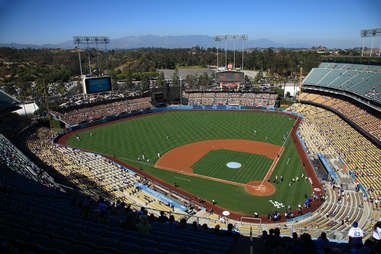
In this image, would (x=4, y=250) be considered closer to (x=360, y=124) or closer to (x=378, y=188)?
(x=378, y=188)

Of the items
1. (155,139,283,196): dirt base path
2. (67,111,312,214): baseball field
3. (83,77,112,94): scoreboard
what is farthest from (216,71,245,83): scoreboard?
(155,139,283,196): dirt base path

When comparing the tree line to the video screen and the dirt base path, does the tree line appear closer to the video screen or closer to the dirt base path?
the video screen

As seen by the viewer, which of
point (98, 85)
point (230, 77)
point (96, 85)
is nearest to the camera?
point (96, 85)

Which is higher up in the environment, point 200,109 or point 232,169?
point 200,109

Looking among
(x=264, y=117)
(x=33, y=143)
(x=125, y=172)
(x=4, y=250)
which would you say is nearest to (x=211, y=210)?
(x=125, y=172)

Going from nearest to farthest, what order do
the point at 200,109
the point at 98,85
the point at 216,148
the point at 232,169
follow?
the point at 232,169 < the point at 216,148 < the point at 98,85 < the point at 200,109

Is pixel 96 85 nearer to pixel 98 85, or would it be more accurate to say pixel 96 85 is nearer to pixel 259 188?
pixel 98 85

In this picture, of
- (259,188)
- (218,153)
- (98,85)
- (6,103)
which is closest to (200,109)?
(98,85)
